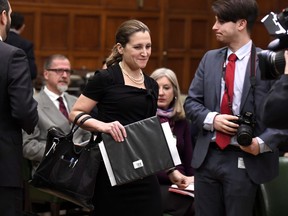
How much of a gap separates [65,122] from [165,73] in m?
0.88

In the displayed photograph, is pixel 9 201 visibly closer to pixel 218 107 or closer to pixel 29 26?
pixel 218 107

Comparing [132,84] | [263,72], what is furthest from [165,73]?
[263,72]

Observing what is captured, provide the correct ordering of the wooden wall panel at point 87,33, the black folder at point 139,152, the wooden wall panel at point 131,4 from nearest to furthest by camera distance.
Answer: the black folder at point 139,152 → the wooden wall panel at point 87,33 → the wooden wall panel at point 131,4

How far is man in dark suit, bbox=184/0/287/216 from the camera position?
3342mm

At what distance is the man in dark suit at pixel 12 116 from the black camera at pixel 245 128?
1.01 m

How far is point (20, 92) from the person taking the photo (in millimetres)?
3197

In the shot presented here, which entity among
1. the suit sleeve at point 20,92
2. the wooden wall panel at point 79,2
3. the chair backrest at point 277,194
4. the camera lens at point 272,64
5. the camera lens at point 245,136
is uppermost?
the wooden wall panel at point 79,2

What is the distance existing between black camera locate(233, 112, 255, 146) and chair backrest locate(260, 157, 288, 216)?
679mm

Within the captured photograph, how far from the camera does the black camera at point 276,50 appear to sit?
2.47 m

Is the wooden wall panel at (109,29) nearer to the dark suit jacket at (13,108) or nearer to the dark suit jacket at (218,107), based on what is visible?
the dark suit jacket at (218,107)

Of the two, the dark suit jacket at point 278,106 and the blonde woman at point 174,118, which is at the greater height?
the dark suit jacket at point 278,106

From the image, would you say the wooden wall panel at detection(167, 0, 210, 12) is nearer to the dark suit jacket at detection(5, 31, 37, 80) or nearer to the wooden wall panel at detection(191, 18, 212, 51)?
the wooden wall panel at detection(191, 18, 212, 51)

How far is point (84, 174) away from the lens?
11.0ft

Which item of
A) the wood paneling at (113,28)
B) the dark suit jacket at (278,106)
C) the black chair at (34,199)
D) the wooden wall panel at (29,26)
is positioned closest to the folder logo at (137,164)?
the dark suit jacket at (278,106)
